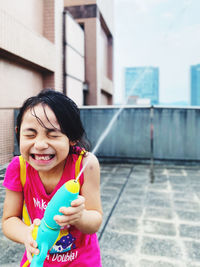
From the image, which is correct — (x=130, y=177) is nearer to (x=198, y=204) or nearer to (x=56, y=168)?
(x=198, y=204)

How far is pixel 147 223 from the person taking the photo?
3.28 meters

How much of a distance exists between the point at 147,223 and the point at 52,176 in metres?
2.34

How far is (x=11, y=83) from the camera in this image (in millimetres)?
6957

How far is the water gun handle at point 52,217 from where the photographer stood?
86 centimetres

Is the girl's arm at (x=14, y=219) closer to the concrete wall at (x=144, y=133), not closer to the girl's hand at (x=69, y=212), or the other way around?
the girl's hand at (x=69, y=212)

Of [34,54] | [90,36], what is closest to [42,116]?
[34,54]

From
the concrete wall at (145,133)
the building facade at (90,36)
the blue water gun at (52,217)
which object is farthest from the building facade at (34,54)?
the blue water gun at (52,217)

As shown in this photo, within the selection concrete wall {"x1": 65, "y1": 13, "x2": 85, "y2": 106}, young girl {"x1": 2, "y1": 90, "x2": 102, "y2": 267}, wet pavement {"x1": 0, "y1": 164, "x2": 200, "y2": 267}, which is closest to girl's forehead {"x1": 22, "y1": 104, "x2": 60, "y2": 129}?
young girl {"x1": 2, "y1": 90, "x2": 102, "y2": 267}

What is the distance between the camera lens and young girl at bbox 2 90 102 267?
3.73ft

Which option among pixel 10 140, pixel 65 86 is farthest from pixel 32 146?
pixel 65 86

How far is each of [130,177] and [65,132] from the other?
4617 millimetres

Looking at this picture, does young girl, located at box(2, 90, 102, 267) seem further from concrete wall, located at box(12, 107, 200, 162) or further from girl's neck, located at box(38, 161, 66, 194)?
concrete wall, located at box(12, 107, 200, 162)

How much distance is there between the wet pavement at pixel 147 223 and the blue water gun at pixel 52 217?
1636 millimetres

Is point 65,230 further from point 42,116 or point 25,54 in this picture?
point 25,54
